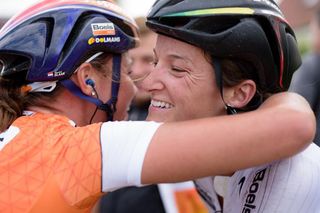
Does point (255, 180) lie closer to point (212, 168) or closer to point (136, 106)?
point (212, 168)

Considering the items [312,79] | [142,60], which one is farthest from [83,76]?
[312,79]

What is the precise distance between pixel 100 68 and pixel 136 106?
292 cm

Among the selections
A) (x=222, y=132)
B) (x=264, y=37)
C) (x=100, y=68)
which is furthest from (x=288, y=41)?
(x=100, y=68)

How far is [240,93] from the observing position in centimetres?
277

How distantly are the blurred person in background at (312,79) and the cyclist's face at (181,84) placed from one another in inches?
24.0

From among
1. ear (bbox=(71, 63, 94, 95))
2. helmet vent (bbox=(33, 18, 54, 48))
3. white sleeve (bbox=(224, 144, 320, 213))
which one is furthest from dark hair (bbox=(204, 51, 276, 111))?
helmet vent (bbox=(33, 18, 54, 48))

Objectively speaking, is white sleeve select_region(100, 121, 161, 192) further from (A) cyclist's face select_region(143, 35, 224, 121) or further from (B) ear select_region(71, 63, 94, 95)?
(B) ear select_region(71, 63, 94, 95)

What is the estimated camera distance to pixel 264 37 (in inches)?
101

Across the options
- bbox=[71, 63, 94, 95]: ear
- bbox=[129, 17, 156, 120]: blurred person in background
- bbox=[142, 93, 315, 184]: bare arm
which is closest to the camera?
bbox=[142, 93, 315, 184]: bare arm

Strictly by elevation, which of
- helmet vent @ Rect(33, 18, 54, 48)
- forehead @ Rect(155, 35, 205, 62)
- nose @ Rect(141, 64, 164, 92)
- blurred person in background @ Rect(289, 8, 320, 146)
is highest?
helmet vent @ Rect(33, 18, 54, 48)

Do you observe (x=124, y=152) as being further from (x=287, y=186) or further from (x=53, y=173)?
(x=287, y=186)

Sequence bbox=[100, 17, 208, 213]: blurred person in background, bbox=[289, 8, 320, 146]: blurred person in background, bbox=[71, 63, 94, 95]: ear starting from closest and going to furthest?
bbox=[71, 63, 94, 95]: ear < bbox=[289, 8, 320, 146]: blurred person in background < bbox=[100, 17, 208, 213]: blurred person in background

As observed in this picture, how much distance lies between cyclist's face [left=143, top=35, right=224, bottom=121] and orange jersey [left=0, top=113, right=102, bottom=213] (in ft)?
1.52

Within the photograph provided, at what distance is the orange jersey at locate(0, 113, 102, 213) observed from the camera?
7.58ft
